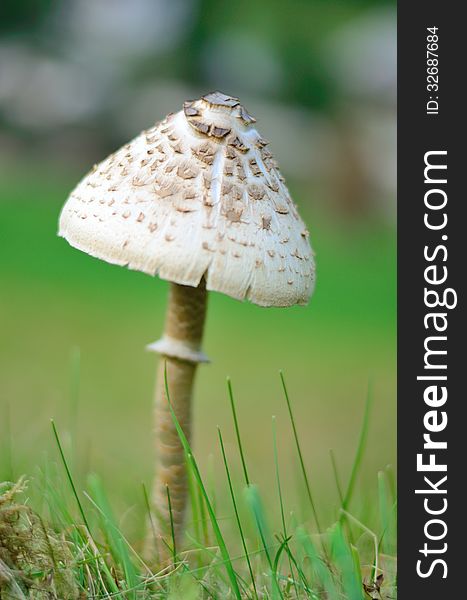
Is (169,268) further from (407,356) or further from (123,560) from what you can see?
(407,356)

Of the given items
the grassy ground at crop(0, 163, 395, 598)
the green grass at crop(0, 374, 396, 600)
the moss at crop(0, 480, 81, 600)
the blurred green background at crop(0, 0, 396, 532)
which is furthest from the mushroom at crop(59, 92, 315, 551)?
the blurred green background at crop(0, 0, 396, 532)

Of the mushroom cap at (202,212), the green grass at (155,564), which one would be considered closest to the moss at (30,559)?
the green grass at (155,564)

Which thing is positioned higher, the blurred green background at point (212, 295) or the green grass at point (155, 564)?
the blurred green background at point (212, 295)

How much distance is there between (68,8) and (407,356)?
14400mm

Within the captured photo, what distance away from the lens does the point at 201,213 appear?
178 centimetres

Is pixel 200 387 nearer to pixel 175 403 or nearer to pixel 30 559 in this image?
pixel 175 403

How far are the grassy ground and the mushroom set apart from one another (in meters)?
0.59

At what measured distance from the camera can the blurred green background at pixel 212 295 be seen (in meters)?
5.25

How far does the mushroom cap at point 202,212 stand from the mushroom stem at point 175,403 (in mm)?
393

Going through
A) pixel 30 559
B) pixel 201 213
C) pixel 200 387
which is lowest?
pixel 30 559

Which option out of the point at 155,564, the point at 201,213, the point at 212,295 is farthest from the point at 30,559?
the point at 212,295

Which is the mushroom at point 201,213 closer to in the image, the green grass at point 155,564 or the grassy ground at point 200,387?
the green grass at point 155,564

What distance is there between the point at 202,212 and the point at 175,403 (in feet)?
2.28

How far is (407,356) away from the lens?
212 centimetres
